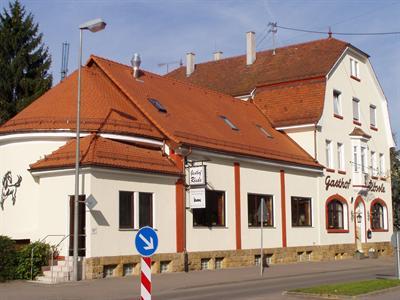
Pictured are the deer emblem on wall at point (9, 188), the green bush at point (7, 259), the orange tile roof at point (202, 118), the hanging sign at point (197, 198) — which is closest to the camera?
the green bush at point (7, 259)

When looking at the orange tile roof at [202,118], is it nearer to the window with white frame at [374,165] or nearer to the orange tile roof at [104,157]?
the orange tile roof at [104,157]

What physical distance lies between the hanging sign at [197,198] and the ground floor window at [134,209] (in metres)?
2.03

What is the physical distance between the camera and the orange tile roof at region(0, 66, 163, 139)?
25172mm

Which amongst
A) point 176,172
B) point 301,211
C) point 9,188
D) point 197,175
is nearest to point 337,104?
point 301,211

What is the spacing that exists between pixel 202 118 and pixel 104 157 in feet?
29.2

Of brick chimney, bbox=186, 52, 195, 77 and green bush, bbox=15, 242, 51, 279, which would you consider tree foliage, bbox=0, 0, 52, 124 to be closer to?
brick chimney, bbox=186, 52, 195, 77

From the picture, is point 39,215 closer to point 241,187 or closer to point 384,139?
point 241,187

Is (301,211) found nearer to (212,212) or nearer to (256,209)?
(256,209)

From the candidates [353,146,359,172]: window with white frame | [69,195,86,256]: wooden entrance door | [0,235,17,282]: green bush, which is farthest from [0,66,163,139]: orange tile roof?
[353,146,359,172]: window with white frame

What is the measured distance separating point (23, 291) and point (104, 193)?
17.5 feet

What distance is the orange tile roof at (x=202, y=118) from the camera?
91.7 ft

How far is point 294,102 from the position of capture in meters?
38.0

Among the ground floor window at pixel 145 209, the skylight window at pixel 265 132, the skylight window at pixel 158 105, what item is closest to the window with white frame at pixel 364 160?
the skylight window at pixel 265 132

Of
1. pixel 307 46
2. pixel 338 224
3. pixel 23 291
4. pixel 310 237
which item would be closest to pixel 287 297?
pixel 23 291
